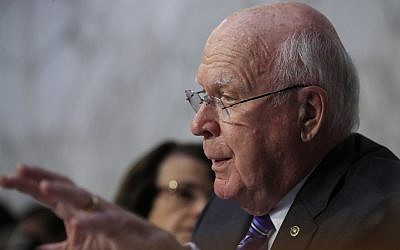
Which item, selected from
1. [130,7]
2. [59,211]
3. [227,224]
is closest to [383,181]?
[227,224]

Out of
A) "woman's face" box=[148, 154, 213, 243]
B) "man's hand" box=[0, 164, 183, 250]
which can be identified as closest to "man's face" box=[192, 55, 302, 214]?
"man's hand" box=[0, 164, 183, 250]

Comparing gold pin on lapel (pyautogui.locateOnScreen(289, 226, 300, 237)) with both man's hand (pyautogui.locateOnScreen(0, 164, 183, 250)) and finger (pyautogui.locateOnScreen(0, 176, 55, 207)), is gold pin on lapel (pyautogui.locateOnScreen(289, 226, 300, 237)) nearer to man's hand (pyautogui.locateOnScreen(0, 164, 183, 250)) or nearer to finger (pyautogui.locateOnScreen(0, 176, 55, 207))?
man's hand (pyautogui.locateOnScreen(0, 164, 183, 250))

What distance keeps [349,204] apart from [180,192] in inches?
26.7

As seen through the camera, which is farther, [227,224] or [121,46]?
[121,46]

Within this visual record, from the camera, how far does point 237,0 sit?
1805 millimetres

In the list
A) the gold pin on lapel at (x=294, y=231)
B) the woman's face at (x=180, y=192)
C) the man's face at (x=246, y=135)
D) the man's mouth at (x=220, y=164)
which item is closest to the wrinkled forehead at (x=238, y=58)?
the man's face at (x=246, y=135)

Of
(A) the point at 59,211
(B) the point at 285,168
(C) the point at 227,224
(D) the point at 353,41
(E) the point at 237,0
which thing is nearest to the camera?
(A) the point at 59,211

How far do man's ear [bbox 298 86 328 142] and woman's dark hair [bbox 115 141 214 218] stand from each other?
1.99 feet

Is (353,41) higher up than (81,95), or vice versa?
(353,41)

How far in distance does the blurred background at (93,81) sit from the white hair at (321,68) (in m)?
0.74

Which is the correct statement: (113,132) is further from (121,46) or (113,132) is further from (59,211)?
(59,211)

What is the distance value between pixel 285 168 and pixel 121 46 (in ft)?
3.33

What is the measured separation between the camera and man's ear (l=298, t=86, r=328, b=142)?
4.10ft

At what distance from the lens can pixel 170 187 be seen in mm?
1844
